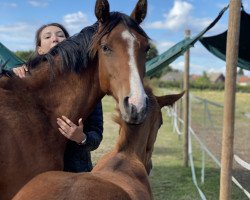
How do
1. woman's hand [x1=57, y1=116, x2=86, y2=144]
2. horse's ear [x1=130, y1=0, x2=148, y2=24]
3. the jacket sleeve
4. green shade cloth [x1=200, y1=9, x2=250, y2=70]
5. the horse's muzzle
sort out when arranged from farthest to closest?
1. green shade cloth [x1=200, y1=9, x2=250, y2=70]
2. the jacket sleeve
3. horse's ear [x1=130, y1=0, x2=148, y2=24]
4. woman's hand [x1=57, y1=116, x2=86, y2=144]
5. the horse's muzzle

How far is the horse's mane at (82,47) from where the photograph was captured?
2885 millimetres

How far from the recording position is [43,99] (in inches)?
113

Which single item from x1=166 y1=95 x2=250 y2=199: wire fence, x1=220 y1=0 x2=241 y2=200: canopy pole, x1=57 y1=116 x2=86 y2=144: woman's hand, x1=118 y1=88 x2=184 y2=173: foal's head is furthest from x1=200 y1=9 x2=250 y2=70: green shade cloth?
x1=57 y1=116 x2=86 y2=144: woman's hand

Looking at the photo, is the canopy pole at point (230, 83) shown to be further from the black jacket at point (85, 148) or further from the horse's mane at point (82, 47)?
the black jacket at point (85, 148)

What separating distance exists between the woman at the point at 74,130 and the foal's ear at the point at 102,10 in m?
0.59

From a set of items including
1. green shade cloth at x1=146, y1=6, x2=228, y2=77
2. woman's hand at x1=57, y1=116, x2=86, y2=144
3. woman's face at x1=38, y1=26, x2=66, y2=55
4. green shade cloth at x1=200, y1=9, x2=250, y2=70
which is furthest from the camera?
green shade cloth at x1=200, y1=9, x2=250, y2=70

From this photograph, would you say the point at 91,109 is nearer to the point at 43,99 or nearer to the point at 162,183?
the point at 43,99

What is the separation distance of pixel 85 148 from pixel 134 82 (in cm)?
81

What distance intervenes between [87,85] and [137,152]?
0.60 m

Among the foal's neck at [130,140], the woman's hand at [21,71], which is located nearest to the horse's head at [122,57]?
the foal's neck at [130,140]

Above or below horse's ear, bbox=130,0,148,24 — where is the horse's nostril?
below

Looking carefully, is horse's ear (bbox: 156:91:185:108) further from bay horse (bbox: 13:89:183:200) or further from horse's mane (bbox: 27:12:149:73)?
horse's mane (bbox: 27:12:149:73)

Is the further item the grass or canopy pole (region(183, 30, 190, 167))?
canopy pole (region(183, 30, 190, 167))

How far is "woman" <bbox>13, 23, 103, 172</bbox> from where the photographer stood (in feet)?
9.34
